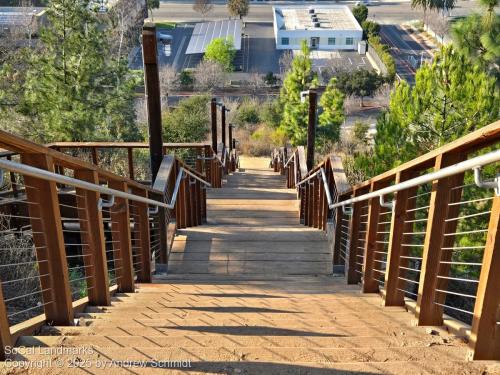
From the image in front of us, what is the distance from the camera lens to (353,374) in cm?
210

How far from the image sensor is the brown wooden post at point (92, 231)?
9.90 ft

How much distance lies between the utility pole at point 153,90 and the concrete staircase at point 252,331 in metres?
1.16

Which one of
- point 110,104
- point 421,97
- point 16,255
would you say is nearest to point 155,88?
point 16,255

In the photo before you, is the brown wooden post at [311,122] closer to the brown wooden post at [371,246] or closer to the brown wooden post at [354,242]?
the brown wooden post at [354,242]

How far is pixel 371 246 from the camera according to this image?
3.78m

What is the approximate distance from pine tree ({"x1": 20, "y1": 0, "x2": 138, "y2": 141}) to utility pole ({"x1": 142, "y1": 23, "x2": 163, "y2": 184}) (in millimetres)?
5918

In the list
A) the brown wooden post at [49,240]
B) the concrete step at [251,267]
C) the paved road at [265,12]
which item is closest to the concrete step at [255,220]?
the concrete step at [251,267]

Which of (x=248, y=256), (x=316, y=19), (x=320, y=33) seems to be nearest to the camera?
(x=248, y=256)

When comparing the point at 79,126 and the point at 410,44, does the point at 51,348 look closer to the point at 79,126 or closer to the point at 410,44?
the point at 79,126

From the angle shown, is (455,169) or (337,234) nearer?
(455,169)

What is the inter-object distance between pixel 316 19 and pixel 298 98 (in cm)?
2210

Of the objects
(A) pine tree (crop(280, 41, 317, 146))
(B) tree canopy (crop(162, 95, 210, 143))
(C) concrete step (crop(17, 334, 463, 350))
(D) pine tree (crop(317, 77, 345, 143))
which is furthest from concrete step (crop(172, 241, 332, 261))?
(D) pine tree (crop(317, 77, 345, 143))

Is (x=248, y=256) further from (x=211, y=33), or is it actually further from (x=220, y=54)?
(x=211, y=33)

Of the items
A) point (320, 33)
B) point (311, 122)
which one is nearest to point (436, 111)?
point (311, 122)
